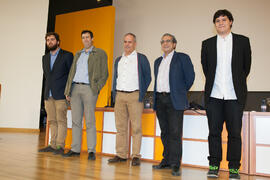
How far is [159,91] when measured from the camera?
109 inches

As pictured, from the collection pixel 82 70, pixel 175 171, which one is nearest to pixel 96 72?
pixel 82 70

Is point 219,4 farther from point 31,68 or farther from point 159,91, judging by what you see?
point 31,68

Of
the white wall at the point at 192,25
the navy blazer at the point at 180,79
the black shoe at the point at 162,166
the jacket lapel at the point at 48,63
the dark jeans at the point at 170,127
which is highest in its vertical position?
the white wall at the point at 192,25

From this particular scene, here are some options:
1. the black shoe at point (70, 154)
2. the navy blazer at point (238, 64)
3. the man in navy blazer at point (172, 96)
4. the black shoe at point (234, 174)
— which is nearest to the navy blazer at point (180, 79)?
the man in navy blazer at point (172, 96)

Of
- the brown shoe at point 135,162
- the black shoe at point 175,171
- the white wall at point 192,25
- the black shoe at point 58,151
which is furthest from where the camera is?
the white wall at point 192,25

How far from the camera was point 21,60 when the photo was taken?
6.56 m

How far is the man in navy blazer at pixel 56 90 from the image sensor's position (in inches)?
134

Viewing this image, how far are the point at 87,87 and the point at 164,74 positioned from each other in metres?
0.96

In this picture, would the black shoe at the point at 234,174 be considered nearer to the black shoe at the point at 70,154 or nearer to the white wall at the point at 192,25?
the black shoe at the point at 70,154

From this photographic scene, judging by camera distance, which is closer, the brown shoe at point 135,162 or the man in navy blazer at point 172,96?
the man in navy blazer at point 172,96

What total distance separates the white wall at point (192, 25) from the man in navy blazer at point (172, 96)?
11.2 feet

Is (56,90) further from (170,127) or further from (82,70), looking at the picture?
(170,127)

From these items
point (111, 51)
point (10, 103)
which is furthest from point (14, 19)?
point (111, 51)

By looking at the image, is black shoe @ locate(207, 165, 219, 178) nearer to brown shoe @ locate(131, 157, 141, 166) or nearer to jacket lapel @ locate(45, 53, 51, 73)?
brown shoe @ locate(131, 157, 141, 166)
